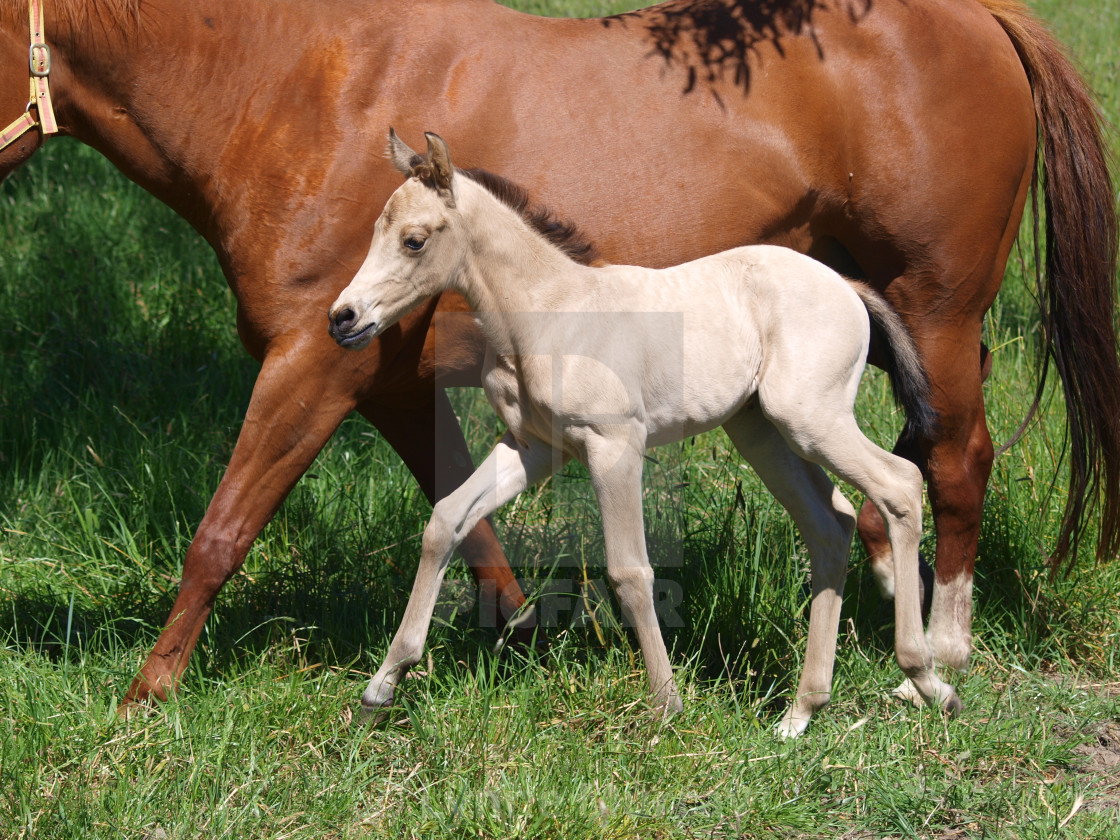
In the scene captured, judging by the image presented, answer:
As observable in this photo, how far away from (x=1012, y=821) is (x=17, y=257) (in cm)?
571

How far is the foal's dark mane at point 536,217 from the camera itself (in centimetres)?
270

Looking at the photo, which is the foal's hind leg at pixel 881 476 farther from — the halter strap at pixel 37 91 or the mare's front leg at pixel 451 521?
the halter strap at pixel 37 91

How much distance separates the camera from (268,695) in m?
2.99

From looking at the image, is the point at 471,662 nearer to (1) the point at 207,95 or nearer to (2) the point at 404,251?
(2) the point at 404,251

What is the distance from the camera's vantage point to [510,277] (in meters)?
2.67

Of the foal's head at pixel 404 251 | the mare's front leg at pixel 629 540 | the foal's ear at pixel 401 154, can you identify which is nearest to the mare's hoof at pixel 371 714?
the mare's front leg at pixel 629 540

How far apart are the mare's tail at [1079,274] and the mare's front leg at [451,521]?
6.65 feet

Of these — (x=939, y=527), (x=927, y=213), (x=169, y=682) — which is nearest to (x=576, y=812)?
(x=169, y=682)

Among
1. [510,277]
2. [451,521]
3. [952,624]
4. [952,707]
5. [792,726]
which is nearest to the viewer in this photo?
[510,277]

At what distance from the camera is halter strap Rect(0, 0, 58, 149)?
2.88m

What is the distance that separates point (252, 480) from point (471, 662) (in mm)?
973

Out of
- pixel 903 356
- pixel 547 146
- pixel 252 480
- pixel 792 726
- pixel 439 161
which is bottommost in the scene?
pixel 792 726

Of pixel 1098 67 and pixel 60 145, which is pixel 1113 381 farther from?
pixel 60 145

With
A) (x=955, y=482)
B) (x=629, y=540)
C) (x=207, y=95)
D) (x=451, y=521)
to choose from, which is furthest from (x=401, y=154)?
(x=955, y=482)
